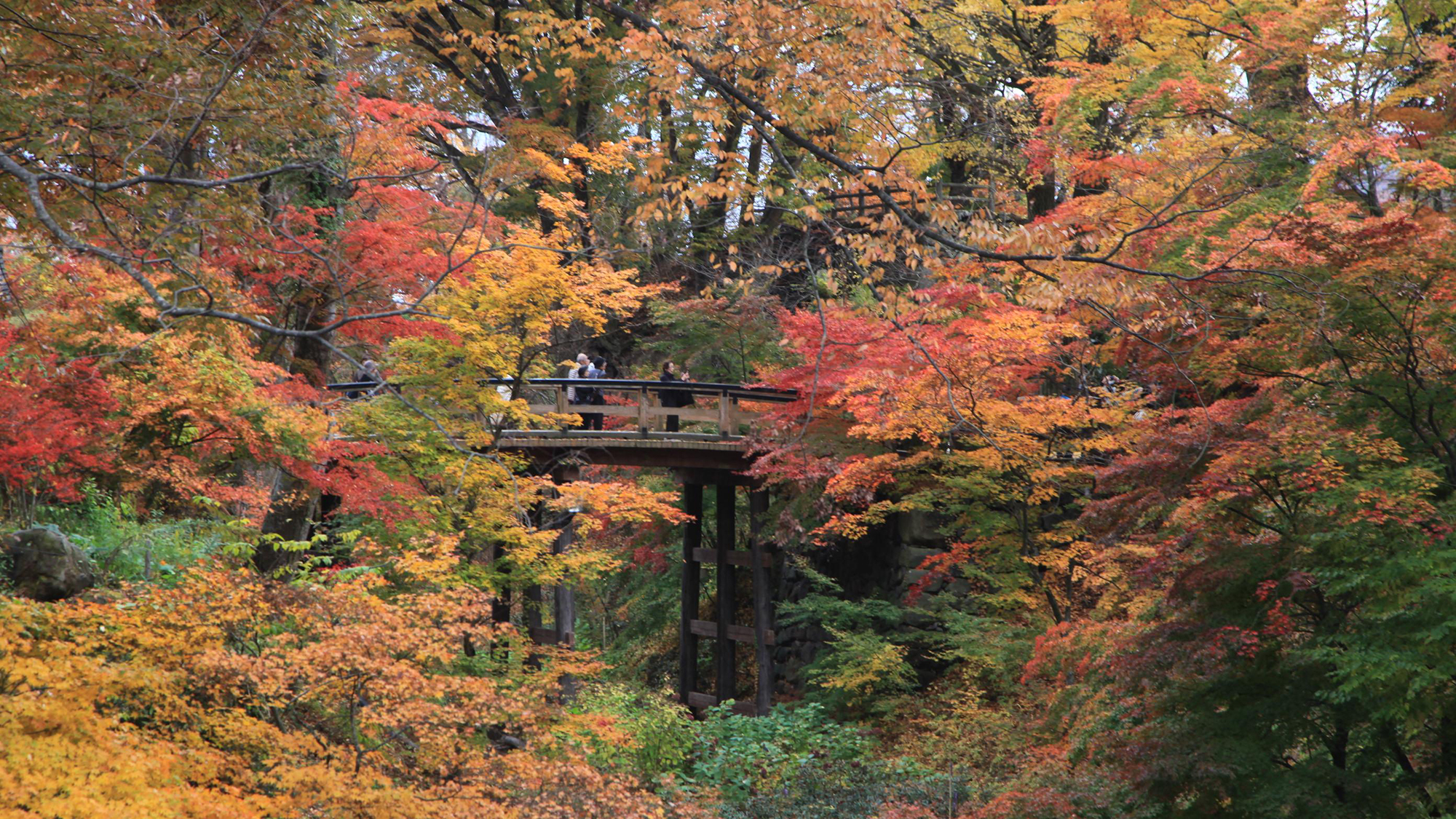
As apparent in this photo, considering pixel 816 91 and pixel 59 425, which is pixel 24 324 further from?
pixel 816 91

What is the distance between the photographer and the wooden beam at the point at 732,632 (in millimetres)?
14531

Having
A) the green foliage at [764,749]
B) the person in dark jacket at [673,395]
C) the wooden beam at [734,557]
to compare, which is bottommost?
the green foliage at [764,749]

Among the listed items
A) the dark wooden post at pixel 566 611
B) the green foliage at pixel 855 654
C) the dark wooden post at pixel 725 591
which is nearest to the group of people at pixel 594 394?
the dark wooden post at pixel 725 591

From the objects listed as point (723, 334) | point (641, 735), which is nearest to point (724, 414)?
point (723, 334)

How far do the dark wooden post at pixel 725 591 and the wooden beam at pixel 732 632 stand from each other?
0.10 m

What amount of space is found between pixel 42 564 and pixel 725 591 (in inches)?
392

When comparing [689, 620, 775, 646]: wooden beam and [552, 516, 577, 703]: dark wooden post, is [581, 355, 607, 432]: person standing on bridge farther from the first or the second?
[689, 620, 775, 646]: wooden beam

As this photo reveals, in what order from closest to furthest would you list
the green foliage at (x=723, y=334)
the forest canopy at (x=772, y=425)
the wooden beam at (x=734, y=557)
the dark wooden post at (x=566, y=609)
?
1. the forest canopy at (x=772, y=425)
2. the dark wooden post at (x=566, y=609)
3. the wooden beam at (x=734, y=557)
4. the green foliage at (x=723, y=334)

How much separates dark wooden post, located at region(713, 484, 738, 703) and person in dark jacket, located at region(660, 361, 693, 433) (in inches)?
48.0

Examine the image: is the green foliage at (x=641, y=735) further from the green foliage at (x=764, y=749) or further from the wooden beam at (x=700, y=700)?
the wooden beam at (x=700, y=700)

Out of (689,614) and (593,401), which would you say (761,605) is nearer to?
(689,614)

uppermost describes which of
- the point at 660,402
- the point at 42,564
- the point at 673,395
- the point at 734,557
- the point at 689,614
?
the point at 673,395

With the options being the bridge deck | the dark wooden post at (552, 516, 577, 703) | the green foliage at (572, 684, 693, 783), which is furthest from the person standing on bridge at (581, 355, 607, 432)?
the green foliage at (572, 684, 693, 783)

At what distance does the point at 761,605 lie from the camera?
14625 millimetres
